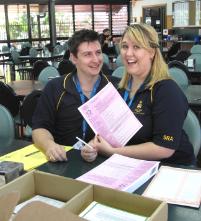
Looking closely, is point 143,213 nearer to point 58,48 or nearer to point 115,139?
point 115,139

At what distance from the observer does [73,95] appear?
2.25 m

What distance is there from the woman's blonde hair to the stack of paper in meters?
0.52

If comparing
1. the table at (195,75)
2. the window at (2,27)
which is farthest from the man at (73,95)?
the window at (2,27)

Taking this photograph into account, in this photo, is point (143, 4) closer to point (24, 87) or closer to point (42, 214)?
point (24, 87)

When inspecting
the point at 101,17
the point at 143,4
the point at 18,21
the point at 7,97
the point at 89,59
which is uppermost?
the point at 143,4

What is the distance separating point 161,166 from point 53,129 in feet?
2.90

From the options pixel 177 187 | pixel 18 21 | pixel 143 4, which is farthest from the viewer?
pixel 143 4

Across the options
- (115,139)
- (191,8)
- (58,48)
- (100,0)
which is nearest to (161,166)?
(115,139)

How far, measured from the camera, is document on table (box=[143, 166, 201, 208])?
1.30 m

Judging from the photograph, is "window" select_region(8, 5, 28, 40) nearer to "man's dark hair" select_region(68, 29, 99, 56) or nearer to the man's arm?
"man's dark hair" select_region(68, 29, 99, 56)

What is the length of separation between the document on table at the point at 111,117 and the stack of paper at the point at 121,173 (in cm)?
21

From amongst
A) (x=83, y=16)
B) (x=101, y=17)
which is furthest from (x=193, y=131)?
(x=101, y=17)

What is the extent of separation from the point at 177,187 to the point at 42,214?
2.61 feet

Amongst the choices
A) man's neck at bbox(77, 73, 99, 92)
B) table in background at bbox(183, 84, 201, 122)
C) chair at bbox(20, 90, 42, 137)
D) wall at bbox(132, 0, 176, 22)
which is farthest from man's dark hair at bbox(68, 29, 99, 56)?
wall at bbox(132, 0, 176, 22)
